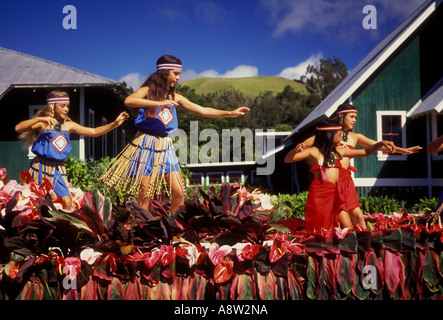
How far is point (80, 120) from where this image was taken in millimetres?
10430

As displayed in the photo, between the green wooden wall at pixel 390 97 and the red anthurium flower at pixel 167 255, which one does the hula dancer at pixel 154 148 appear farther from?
the green wooden wall at pixel 390 97

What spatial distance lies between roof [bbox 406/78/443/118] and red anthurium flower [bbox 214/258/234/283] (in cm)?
892

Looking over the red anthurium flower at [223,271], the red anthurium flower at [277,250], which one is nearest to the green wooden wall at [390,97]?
the red anthurium flower at [277,250]

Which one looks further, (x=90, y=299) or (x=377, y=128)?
(x=377, y=128)

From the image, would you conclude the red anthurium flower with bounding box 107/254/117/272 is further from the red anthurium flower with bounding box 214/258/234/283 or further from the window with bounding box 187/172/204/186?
the window with bounding box 187/172/204/186

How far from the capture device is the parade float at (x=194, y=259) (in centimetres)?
167

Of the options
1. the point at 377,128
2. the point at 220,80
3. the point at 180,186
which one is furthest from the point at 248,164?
the point at 220,80

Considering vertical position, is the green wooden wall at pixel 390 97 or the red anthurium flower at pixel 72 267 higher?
the green wooden wall at pixel 390 97

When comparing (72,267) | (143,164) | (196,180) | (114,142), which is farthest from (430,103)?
(196,180)

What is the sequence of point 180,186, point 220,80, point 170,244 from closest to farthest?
point 170,244 < point 180,186 < point 220,80

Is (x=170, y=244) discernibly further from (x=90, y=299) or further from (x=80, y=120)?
(x=80, y=120)

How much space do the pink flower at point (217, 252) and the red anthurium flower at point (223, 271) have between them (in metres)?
0.03

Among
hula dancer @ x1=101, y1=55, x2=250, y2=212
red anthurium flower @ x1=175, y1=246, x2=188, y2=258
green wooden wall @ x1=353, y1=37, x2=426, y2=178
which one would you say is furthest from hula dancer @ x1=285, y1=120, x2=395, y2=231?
green wooden wall @ x1=353, y1=37, x2=426, y2=178
